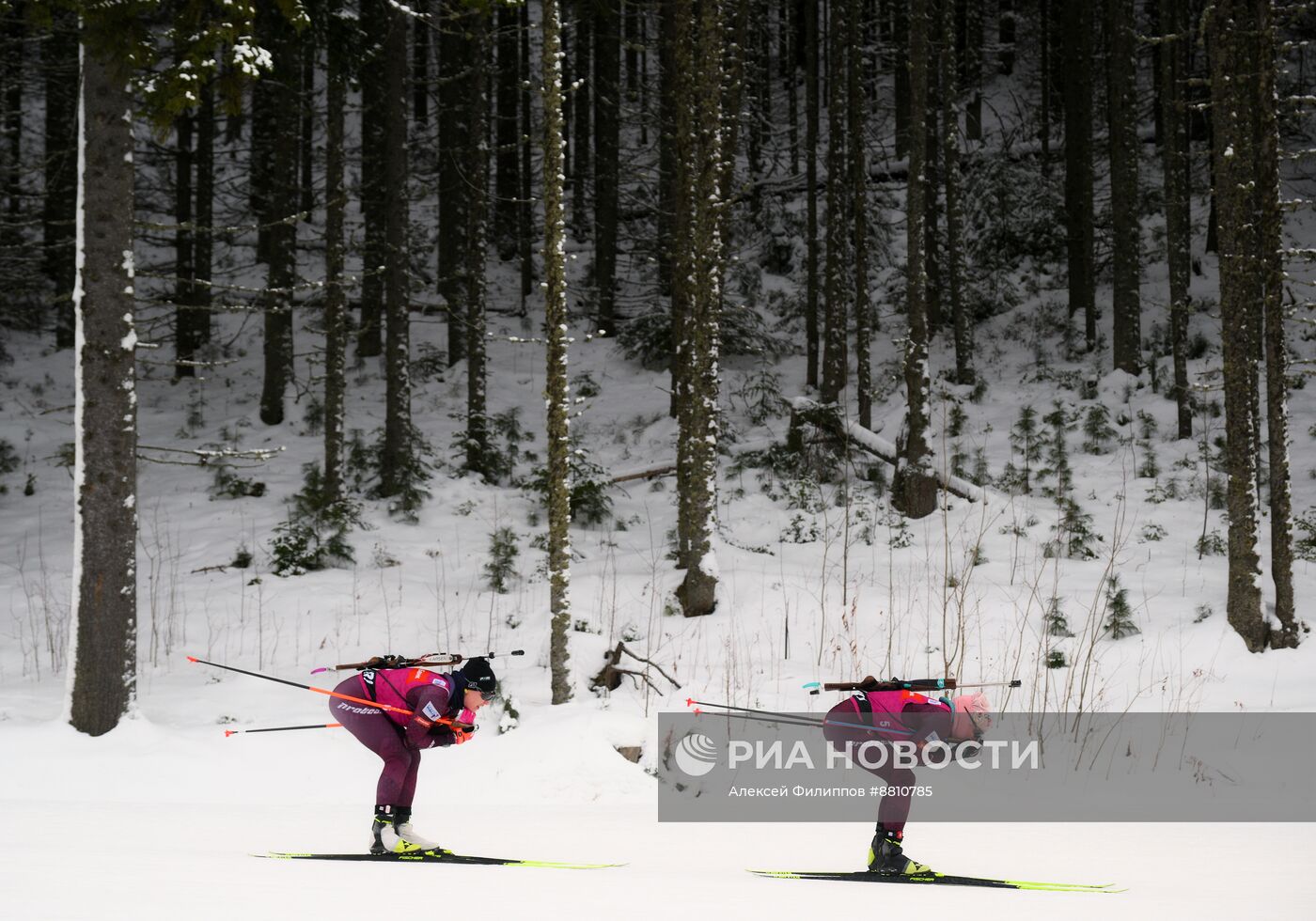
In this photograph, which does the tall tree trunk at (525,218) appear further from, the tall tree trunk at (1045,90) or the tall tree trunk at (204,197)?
the tall tree trunk at (1045,90)

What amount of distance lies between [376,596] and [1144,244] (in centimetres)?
2205

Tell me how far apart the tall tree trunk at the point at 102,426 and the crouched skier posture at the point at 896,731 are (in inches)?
251

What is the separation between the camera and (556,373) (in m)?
9.55

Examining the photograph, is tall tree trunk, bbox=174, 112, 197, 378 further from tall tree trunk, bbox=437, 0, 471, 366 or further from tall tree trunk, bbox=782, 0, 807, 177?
tall tree trunk, bbox=782, 0, 807, 177

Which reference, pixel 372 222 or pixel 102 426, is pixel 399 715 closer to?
pixel 102 426

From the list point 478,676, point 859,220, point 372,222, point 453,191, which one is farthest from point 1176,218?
point 478,676

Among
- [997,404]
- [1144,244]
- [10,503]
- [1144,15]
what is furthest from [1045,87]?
[10,503]

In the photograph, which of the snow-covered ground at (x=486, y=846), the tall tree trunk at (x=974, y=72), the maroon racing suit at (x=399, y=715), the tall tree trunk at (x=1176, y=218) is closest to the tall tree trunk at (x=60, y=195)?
the snow-covered ground at (x=486, y=846)

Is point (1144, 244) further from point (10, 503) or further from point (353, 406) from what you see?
point (10, 503)

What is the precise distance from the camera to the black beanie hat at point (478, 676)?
19.3ft

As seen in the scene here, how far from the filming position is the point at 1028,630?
462 inches

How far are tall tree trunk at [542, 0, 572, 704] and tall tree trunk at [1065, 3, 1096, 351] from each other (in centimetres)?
1623

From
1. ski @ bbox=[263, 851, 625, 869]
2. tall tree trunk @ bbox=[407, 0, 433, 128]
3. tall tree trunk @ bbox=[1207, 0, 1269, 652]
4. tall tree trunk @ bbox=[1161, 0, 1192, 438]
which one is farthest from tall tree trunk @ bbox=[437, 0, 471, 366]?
ski @ bbox=[263, 851, 625, 869]

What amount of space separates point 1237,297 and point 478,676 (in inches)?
378
